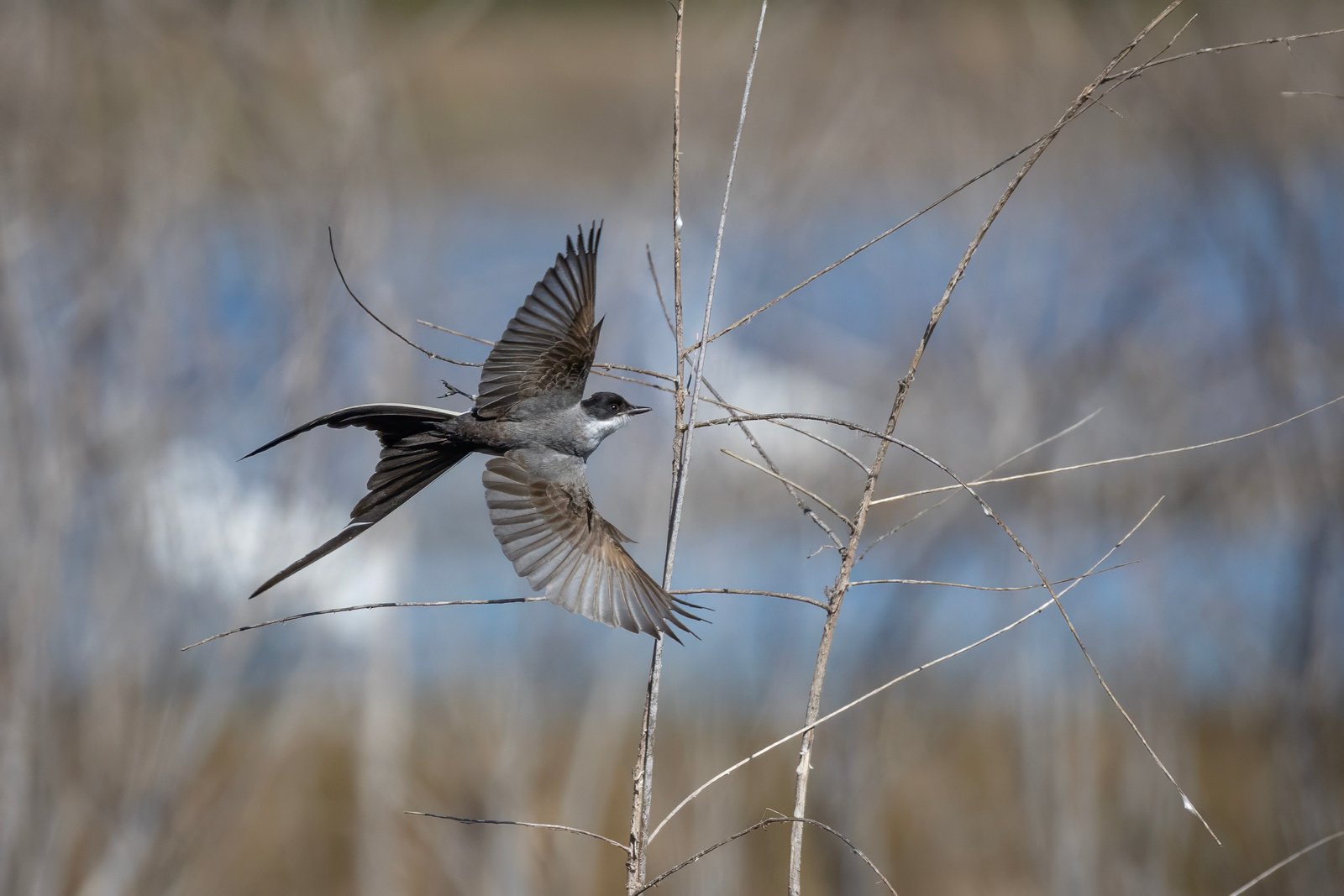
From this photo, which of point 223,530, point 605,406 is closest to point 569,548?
point 605,406

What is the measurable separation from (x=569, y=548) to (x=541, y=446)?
0.32 metres

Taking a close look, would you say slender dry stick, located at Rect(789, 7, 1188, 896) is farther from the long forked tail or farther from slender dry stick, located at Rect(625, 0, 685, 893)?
the long forked tail

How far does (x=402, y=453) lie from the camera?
80.7 inches

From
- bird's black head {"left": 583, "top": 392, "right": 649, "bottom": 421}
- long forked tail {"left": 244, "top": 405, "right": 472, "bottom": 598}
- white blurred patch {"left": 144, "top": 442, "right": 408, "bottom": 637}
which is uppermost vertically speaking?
white blurred patch {"left": 144, "top": 442, "right": 408, "bottom": 637}

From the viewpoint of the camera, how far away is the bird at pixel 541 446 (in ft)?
5.88

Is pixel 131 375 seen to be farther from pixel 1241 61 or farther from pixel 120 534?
pixel 1241 61

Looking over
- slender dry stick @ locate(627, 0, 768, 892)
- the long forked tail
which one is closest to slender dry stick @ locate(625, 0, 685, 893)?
slender dry stick @ locate(627, 0, 768, 892)

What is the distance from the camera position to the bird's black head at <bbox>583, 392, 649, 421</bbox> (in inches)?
87.4

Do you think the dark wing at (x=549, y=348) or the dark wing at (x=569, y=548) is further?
the dark wing at (x=549, y=348)

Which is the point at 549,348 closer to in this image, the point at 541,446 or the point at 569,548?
the point at 541,446

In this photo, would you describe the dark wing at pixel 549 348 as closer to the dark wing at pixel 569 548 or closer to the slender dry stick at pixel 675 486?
the dark wing at pixel 569 548

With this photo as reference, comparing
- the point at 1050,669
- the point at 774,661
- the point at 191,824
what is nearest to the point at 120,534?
the point at 191,824

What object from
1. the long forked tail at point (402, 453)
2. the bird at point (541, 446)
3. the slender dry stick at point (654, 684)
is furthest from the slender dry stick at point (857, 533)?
the long forked tail at point (402, 453)

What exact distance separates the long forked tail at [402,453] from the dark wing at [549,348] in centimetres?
10
